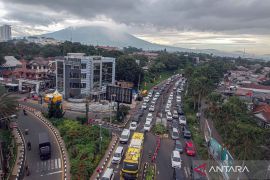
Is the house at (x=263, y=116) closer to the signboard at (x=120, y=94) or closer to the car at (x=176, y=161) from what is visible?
the car at (x=176, y=161)

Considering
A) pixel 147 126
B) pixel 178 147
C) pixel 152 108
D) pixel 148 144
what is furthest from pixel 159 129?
pixel 152 108

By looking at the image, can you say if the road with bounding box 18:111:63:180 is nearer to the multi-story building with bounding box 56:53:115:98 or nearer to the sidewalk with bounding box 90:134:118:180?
the sidewalk with bounding box 90:134:118:180

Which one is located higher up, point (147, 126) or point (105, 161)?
point (147, 126)

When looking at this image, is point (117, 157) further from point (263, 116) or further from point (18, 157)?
point (263, 116)

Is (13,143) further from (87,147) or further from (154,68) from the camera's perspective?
(154,68)

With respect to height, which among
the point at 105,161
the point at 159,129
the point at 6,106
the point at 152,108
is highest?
the point at 6,106

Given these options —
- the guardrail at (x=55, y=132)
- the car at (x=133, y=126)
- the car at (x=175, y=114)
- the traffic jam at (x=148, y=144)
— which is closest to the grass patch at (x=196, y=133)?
the traffic jam at (x=148, y=144)

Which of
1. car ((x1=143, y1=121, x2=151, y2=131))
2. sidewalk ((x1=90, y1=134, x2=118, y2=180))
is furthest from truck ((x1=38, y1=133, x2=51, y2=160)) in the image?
car ((x1=143, y1=121, x2=151, y2=131))
